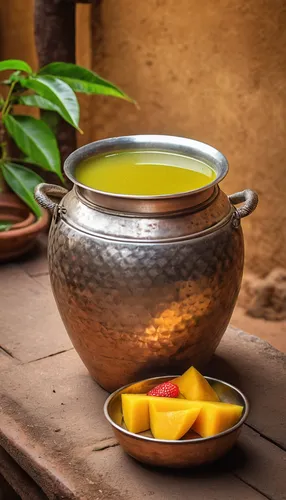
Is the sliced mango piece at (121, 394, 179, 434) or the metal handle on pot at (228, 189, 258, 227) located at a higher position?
the metal handle on pot at (228, 189, 258, 227)

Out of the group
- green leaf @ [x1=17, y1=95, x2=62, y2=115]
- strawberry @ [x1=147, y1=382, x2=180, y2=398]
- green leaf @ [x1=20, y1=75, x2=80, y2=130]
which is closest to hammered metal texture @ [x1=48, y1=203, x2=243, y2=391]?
strawberry @ [x1=147, y1=382, x2=180, y2=398]

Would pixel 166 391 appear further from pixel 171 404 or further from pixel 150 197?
pixel 150 197

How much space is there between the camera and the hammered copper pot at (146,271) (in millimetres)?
2178

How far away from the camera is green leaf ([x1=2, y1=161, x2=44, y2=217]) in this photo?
11.0 ft

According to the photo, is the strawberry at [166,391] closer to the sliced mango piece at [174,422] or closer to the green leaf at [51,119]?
the sliced mango piece at [174,422]

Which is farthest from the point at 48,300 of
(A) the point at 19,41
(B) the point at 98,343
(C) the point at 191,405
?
(A) the point at 19,41

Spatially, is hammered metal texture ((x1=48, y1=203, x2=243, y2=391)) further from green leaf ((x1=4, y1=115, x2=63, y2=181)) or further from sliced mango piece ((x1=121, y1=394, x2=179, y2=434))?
green leaf ((x1=4, y1=115, x2=63, y2=181))

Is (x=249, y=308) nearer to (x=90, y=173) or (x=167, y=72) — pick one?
(x=167, y=72)

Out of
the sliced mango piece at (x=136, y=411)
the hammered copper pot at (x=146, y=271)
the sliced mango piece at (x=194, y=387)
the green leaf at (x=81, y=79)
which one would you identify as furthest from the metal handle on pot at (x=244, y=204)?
the green leaf at (x=81, y=79)

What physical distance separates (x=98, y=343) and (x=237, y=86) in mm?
1555

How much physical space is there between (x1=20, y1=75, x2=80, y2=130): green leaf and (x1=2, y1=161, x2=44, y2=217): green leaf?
1.05ft

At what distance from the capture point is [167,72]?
3.65 meters

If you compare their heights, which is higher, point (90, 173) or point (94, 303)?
point (90, 173)

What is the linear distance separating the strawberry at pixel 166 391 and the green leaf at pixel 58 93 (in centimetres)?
120
